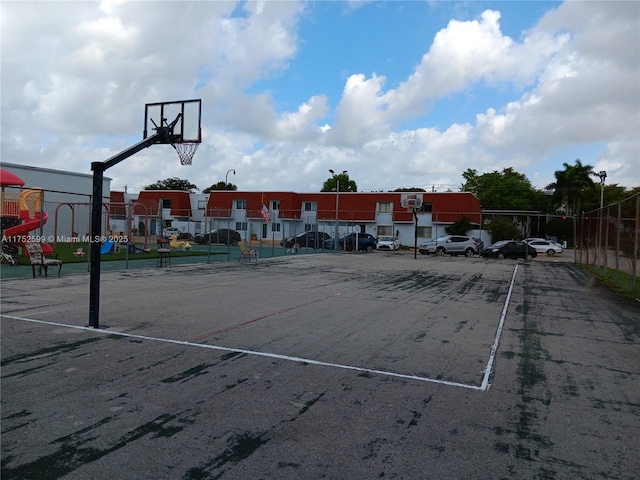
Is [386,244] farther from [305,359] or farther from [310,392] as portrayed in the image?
[310,392]

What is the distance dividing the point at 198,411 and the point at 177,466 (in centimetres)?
99

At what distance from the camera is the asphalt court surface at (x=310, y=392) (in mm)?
3615

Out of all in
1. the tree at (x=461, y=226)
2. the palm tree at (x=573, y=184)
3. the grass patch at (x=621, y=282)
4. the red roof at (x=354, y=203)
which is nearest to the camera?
the grass patch at (x=621, y=282)

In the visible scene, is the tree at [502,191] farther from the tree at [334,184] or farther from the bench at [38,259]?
the bench at [38,259]

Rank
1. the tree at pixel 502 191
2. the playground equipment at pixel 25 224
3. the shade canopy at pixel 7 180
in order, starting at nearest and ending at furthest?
1. the shade canopy at pixel 7 180
2. the playground equipment at pixel 25 224
3. the tree at pixel 502 191

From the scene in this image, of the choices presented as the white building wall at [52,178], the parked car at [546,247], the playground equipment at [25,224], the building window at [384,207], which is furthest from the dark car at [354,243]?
the playground equipment at [25,224]

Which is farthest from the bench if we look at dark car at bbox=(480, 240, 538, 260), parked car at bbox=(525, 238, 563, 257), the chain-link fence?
parked car at bbox=(525, 238, 563, 257)

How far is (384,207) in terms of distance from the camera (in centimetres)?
4981

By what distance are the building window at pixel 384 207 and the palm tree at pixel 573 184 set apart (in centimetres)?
3505

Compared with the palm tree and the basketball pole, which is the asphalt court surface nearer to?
the basketball pole

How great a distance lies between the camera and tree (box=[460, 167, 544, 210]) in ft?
240

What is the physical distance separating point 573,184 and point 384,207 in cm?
3662

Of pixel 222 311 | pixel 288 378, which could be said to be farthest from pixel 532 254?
pixel 288 378

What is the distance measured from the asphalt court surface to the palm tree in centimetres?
6735
